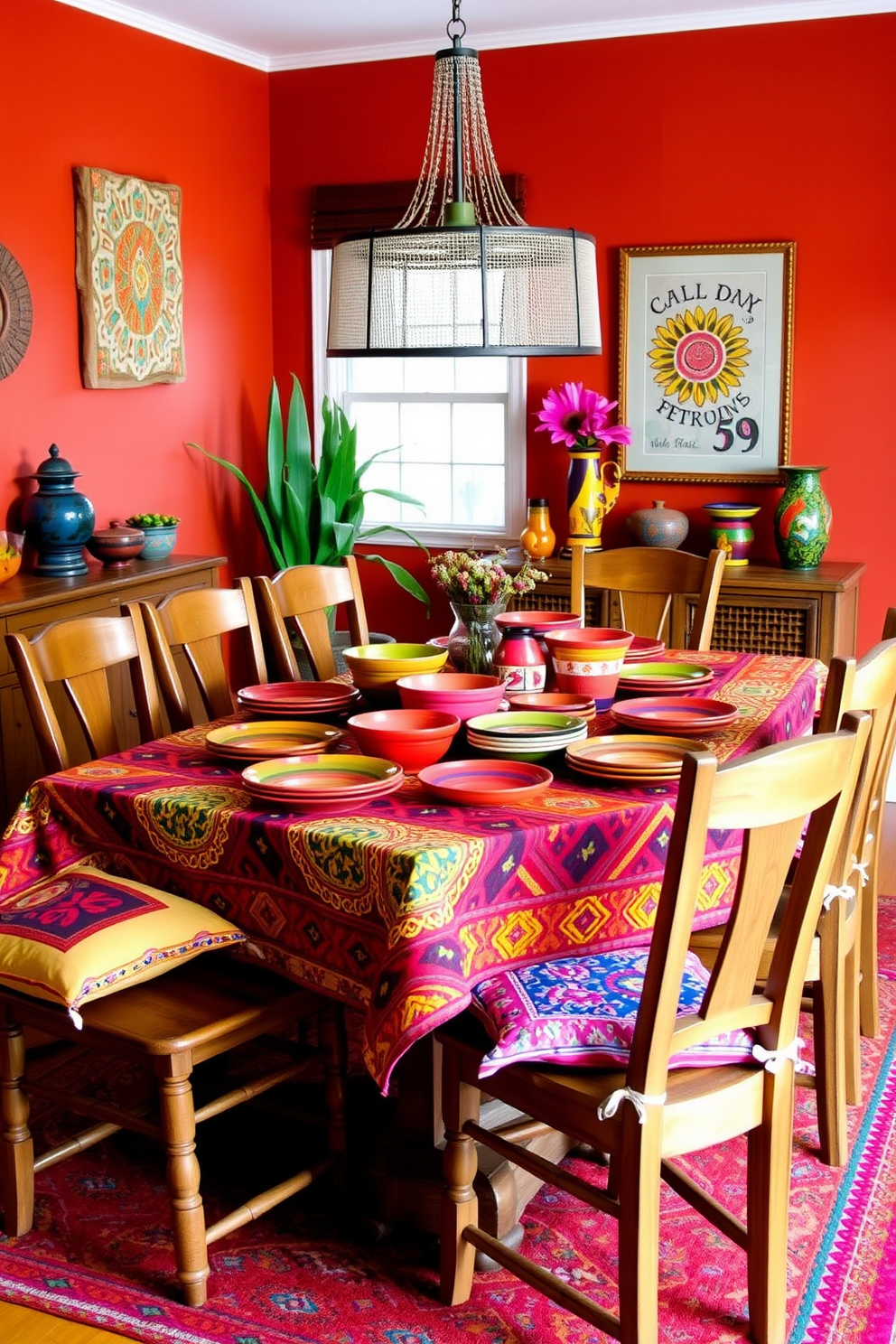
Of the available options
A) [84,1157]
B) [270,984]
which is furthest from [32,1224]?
[270,984]

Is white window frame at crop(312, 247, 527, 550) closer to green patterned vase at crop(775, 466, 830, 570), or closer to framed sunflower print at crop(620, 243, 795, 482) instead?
framed sunflower print at crop(620, 243, 795, 482)

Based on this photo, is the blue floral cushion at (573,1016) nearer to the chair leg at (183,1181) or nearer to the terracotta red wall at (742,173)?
the chair leg at (183,1181)

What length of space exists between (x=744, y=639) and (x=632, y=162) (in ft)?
6.08

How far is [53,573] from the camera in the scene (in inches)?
171

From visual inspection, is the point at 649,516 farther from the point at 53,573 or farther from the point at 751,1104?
the point at 751,1104

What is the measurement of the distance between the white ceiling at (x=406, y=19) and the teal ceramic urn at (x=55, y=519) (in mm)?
1579

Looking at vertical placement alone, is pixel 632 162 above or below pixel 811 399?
above

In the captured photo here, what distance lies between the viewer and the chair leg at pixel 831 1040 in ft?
8.46

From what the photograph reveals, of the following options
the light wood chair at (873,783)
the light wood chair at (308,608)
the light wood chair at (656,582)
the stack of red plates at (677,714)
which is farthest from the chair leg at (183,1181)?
the light wood chair at (656,582)

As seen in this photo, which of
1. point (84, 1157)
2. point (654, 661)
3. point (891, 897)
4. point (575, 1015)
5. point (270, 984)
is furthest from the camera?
point (891, 897)

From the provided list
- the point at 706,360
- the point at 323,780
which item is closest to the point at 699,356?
the point at 706,360

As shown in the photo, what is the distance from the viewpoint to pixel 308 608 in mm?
3654

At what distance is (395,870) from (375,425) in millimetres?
4104

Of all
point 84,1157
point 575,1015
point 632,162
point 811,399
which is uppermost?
point 632,162
